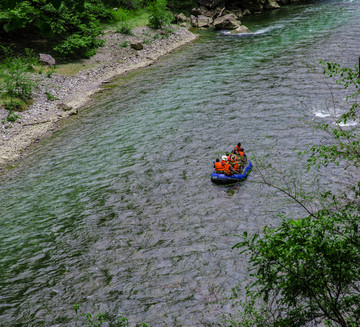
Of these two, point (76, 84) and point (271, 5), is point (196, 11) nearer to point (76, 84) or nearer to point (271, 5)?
point (271, 5)

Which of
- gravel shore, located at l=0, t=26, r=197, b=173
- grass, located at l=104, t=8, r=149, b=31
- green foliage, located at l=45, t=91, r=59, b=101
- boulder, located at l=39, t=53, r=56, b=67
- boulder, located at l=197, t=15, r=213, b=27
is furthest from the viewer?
boulder, located at l=197, t=15, r=213, b=27

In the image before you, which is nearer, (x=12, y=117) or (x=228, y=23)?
(x=12, y=117)

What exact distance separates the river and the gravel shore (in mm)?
1288

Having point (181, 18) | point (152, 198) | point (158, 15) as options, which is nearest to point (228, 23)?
point (181, 18)

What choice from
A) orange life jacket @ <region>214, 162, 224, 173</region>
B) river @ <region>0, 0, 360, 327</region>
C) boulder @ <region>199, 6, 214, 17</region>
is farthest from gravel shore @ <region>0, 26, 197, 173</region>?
orange life jacket @ <region>214, 162, 224, 173</region>

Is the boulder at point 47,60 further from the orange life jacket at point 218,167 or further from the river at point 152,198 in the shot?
the orange life jacket at point 218,167

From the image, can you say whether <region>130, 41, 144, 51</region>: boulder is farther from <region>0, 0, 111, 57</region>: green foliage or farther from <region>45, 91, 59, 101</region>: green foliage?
<region>45, 91, 59, 101</region>: green foliage

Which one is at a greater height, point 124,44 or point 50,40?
point 50,40

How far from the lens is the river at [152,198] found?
10266 millimetres

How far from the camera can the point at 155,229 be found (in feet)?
41.9

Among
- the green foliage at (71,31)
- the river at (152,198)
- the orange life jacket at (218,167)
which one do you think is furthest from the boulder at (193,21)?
the orange life jacket at (218,167)

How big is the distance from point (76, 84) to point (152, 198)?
19.0 metres

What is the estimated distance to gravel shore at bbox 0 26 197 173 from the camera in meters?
21.3

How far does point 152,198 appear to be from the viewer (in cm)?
1459
